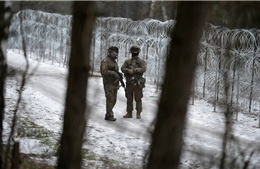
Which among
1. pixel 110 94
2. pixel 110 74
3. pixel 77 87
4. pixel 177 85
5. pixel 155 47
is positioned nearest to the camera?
pixel 177 85

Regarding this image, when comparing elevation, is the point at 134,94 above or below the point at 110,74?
below

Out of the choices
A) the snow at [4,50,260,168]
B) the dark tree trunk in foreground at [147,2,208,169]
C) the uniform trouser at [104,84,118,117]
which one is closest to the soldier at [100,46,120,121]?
the uniform trouser at [104,84,118,117]

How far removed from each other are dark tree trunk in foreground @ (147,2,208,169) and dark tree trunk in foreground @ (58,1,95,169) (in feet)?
4.01

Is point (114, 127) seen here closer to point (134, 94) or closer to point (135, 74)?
point (134, 94)

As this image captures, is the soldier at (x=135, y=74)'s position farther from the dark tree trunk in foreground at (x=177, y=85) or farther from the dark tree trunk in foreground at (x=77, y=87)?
the dark tree trunk in foreground at (x=177, y=85)

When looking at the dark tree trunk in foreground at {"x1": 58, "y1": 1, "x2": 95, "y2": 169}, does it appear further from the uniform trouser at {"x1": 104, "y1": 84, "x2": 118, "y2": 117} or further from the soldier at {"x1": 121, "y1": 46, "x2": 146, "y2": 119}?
the soldier at {"x1": 121, "y1": 46, "x2": 146, "y2": 119}

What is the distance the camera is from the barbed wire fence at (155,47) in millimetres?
9920

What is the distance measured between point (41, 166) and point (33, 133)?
233 cm

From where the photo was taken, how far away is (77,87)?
12.7 ft

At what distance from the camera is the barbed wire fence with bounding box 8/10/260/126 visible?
992cm

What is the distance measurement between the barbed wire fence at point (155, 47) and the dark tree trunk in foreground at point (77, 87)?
1.23m

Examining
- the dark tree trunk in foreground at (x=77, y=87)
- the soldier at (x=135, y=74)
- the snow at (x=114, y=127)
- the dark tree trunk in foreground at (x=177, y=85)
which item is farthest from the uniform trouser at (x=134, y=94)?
the dark tree trunk in foreground at (x=177, y=85)

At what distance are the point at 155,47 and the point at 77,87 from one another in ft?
35.0

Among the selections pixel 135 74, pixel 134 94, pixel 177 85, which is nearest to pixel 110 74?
pixel 135 74
